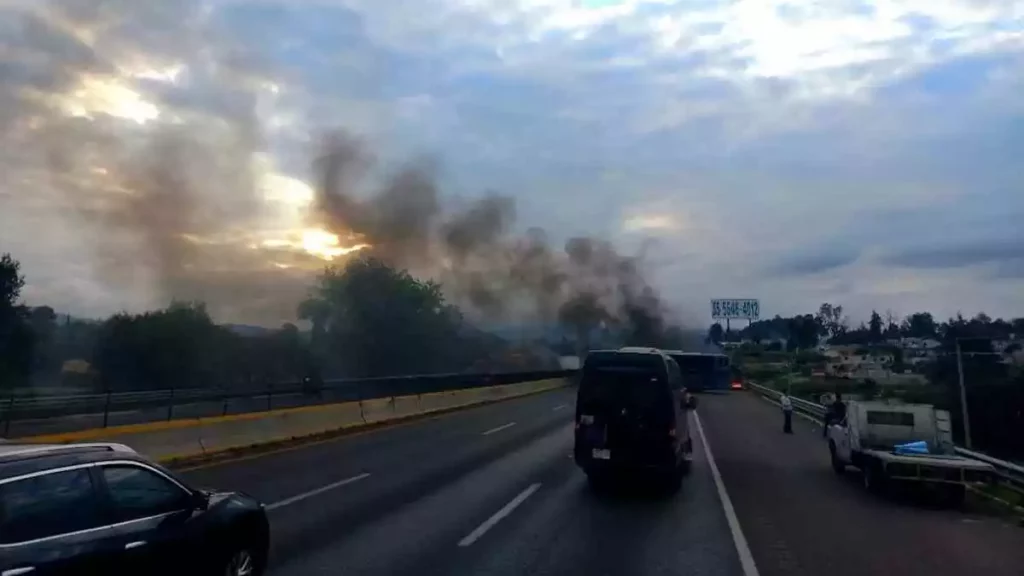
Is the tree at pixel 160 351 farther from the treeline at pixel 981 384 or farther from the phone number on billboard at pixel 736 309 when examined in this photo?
the phone number on billboard at pixel 736 309

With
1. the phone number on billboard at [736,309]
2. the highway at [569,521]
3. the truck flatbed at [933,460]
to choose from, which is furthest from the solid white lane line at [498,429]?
the phone number on billboard at [736,309]

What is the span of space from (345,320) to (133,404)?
3667cm

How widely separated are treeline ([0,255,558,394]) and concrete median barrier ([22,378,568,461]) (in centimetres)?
522

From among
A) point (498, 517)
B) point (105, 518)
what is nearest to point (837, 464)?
point (498, 517)

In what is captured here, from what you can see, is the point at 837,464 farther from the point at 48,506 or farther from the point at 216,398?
the point at 216,398

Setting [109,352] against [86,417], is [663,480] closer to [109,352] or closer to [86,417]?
[86,417]

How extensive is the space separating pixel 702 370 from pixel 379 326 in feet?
79.9

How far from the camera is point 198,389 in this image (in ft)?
111

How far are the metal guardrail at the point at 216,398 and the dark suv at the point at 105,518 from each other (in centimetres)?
1845

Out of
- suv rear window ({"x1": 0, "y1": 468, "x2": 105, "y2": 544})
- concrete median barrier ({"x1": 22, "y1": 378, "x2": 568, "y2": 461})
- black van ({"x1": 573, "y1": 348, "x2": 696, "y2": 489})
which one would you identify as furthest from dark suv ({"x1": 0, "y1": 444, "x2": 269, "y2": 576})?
concrete median barrier ({"x1": 22, "y1": 378, "x2": 568, "y2": 461})

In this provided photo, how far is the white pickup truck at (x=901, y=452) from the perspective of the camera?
46.3ft

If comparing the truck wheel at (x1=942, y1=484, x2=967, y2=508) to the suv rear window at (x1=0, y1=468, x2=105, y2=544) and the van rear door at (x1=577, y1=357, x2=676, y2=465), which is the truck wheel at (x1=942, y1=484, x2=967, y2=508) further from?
Result: the suv rear window at (x1=0, y1=468, x2=105, y2=544)

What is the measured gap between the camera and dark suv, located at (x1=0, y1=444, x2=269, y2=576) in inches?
188

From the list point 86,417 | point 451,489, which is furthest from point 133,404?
point 451,489
